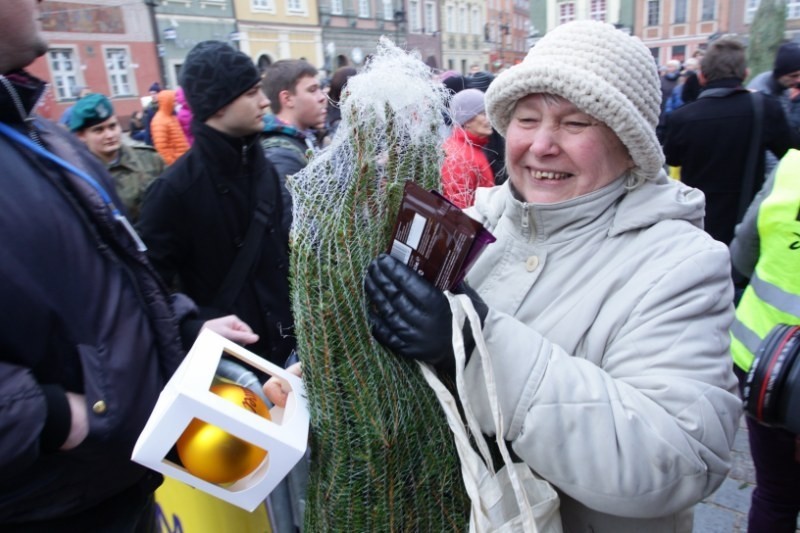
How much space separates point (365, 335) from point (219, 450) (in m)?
0.42

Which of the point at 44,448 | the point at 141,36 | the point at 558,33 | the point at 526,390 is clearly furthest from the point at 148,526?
the point at 141,36

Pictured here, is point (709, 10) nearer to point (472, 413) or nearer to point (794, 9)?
point (794, 9)

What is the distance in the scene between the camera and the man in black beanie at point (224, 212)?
2.38m

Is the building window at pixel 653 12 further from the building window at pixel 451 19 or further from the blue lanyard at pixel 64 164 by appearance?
the blue lanyard at pixel 64 164

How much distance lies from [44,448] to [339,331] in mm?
773

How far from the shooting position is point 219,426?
110cm

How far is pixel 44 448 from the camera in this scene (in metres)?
1.28

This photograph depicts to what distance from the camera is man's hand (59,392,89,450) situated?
1.30m

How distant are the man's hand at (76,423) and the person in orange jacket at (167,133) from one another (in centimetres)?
Answer: 445

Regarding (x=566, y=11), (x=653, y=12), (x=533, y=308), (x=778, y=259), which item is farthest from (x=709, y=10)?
(x=533, y=308)

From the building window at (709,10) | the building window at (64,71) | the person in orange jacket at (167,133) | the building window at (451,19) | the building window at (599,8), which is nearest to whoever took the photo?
the person in orange jacket at (167,133)

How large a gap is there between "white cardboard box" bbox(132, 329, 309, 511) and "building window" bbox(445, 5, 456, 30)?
38961 mm

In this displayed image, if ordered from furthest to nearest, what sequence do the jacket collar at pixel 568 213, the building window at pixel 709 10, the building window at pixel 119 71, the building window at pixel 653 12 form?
the building window at pixel 653 12 → the building window at pixel 709 10 → the building window at pixel 119 71 → the jacket collar at pixel 568 213

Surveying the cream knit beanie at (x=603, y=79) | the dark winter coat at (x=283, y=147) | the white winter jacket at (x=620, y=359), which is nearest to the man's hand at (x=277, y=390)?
the white winter jacket at (x=620, y=359)
